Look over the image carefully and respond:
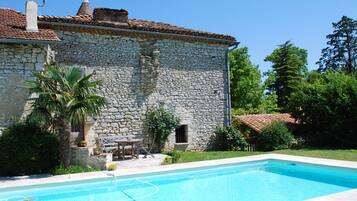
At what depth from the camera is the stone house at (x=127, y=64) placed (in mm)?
10648

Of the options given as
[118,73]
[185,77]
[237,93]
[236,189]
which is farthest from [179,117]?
[237,93]

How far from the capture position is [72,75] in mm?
10117

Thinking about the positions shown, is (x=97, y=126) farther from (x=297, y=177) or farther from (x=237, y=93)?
→ (x=237, y=93)

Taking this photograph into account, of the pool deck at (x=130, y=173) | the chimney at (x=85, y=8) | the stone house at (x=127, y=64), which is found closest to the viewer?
the pool deck at (x=130, y=173)

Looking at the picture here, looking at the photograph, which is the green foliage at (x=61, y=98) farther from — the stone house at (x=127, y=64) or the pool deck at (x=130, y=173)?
the pool deck at (x=130, y=173)

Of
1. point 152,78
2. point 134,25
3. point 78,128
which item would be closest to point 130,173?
point 78,128

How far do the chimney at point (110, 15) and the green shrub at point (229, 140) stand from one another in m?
7.06

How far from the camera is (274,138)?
15531 millimetres

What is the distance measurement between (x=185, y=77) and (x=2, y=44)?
7973 millimetres

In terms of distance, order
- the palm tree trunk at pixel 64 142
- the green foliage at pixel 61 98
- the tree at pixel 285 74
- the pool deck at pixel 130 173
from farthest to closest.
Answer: the tree at pixel 285 74 → the palm tree trunk at pixel 64 142 → the green foliage at pixel 61 98 → the pool deck at pixel 130 173

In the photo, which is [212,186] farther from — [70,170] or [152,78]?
[152,78]

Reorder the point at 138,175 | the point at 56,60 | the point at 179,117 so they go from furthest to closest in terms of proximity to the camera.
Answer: the point at 179,117, the point at 56,60, the point at 138,175

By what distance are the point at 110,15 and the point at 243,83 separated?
18049 mm

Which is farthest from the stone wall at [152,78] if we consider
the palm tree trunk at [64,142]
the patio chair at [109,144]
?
the palm tree trunk at [64,142]
